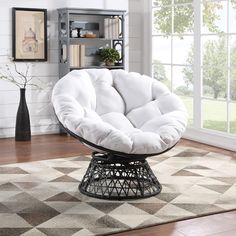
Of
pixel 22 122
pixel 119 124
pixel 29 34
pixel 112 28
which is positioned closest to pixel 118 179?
pixel 119 124

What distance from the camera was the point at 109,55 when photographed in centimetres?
682

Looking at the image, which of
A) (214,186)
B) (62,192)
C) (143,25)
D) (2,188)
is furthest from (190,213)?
(143,25)

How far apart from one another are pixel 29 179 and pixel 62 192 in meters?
0.51

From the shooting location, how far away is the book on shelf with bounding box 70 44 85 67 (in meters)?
6.59

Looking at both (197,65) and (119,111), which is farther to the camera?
(197,65)

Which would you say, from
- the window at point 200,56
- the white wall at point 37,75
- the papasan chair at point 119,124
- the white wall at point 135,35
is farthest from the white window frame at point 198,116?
the papasan chair at point 119,124

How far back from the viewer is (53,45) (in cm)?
678

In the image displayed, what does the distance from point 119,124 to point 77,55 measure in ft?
8.40

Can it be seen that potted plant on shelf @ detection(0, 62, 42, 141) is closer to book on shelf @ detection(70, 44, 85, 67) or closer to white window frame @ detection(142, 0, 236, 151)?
book on shelf @ detection(70, 44, 85, 67)

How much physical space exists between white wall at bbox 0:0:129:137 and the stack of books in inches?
12.0

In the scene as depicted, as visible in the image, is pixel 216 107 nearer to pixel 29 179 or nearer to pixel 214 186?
pixel 214 186

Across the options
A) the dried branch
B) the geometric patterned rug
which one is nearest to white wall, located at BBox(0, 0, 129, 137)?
the dried branch

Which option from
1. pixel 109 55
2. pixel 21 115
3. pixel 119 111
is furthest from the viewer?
pixel 109 55

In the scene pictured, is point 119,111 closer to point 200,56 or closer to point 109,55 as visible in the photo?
point 200,56
